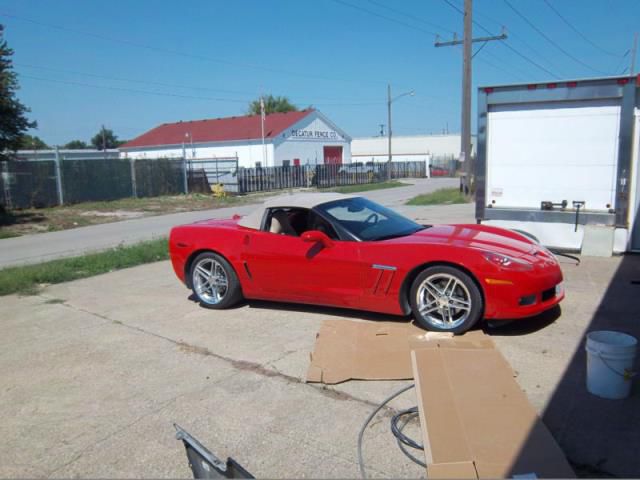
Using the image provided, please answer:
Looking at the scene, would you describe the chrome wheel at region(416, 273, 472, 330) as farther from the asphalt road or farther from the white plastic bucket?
the asphalt road

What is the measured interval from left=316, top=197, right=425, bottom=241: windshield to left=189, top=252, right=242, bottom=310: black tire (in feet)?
4.21

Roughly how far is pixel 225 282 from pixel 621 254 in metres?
6.04

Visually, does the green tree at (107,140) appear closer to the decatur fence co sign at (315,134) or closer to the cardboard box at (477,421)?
the decatur fence co sign at (315,134)

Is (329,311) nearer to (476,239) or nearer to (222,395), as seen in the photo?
(476,239)

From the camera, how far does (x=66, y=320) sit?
6.46 metres

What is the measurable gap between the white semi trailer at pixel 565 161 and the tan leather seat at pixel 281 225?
14.3 ft

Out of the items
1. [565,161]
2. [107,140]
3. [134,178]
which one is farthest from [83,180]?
[107,140]

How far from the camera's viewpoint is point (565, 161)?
872 centimetres

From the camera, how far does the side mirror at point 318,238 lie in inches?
226

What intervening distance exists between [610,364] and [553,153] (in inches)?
225

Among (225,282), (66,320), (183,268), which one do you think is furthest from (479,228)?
(66,320)

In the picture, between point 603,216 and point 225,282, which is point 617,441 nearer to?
point 225,282

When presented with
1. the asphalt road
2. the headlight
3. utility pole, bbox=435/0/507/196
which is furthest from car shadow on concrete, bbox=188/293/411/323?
utility pole, bbox=435/0/507/196

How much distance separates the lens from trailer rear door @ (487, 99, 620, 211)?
8.41 meters
